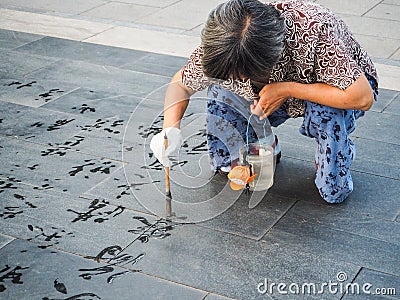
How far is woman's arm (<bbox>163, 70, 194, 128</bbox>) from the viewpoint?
9.02 ft

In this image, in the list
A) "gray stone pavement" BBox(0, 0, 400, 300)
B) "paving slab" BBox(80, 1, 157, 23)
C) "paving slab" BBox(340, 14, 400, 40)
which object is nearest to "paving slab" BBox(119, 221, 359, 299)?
"gray stone pavement" BBox(0, 0, 400, 300)

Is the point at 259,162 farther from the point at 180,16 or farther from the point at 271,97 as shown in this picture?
the point at 180,16

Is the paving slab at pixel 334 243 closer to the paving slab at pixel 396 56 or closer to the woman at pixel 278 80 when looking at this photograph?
the woman at pixel 278 80

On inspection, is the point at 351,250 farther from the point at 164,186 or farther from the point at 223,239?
the point at 164,186

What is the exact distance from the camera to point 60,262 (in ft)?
8.16

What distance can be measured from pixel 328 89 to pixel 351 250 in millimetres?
592

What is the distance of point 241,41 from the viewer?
2293mm

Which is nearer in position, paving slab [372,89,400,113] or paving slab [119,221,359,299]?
paving slab [119,221,359,299]

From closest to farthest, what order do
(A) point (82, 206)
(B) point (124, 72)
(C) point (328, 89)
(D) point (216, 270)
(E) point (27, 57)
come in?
(D) point (216, 270)
(C) point (328, 89)
(A) point (82, 206)
(B) point (124, 72)
(E) point (27, 57)

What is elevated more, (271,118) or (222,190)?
(271,118)

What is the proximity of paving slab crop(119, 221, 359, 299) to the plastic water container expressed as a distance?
0.38 meters

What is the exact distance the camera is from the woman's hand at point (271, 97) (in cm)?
266

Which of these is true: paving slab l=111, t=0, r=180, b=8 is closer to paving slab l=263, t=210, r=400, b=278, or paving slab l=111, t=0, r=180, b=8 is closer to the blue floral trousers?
the blue floral trousers

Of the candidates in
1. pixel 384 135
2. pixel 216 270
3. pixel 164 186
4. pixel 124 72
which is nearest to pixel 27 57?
pixel 124 72
